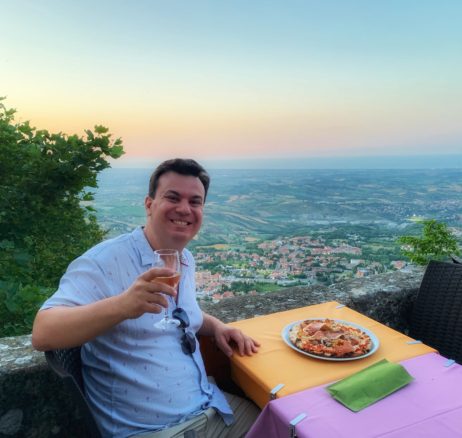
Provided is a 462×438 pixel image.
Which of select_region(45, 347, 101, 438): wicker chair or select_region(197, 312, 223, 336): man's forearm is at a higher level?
select_region(45, 347, 101, 438): wicker chair

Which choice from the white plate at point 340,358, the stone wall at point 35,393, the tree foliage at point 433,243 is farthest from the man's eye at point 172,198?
the tree foliage at point 433,243

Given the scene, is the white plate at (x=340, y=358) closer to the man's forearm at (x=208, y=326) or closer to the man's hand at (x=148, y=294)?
the man's forearm at (x=208, y=326)

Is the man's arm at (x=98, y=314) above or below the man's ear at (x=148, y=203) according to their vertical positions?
below

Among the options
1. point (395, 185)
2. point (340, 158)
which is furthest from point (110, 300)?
point (340, 158)

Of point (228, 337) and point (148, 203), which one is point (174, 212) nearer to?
point (148, 203)

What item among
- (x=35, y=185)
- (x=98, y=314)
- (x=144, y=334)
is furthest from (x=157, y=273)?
(x=35, y=185)

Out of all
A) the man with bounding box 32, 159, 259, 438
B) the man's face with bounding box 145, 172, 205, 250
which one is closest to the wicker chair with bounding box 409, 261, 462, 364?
the man with bounding box 32, 159, 259, 438

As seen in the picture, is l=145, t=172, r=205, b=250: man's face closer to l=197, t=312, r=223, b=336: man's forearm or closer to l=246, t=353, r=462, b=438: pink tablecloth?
l=197, t=312, r=223, b=336: man's forearm
